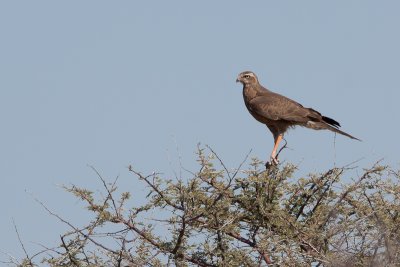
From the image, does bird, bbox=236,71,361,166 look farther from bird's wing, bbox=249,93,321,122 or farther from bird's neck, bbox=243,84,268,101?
bird's neck, bbox=243,84,268,101

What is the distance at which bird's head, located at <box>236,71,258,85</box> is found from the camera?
525 inches

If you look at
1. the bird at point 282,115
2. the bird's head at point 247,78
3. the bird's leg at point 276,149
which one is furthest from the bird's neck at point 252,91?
the bird's leg at point 276,149

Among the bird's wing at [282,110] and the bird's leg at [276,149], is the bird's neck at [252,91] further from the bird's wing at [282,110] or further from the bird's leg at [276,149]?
the bird's leg at [276,149]

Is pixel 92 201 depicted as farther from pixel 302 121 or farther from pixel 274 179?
pixel 302 121

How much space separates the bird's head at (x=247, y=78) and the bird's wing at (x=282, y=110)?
30.7 inches

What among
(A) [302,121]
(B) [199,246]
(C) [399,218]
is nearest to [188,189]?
(B) [199,246]

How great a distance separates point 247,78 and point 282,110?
124 centimetres

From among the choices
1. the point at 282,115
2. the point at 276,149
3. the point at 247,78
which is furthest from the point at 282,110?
the point at 247,78

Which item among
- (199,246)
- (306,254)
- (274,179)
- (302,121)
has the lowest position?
(306,254)

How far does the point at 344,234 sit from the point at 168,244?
1567mm

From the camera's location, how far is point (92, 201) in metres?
8.26

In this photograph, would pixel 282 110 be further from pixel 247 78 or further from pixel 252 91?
pixel 247 78

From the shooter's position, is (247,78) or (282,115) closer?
(282,115)

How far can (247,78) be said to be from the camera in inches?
527
